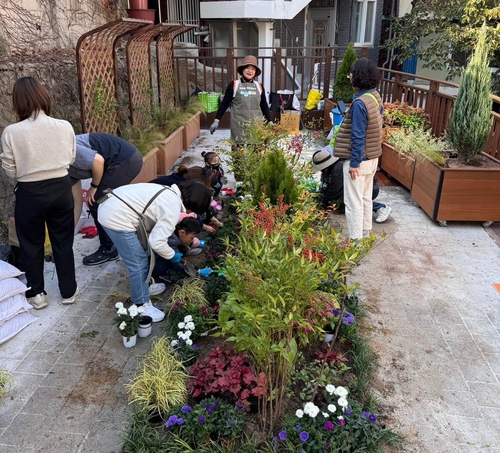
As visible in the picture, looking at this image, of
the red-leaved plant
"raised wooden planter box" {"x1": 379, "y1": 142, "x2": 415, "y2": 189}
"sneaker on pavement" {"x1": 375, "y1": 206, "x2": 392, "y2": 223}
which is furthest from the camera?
"raised wooden planter box" {"x1": 379, "y1": 142, "x2": 415, "y2": 189}

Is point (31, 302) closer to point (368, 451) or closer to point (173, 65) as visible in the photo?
point (368, 451)

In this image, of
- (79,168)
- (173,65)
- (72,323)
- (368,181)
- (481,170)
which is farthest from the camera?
(173,65)

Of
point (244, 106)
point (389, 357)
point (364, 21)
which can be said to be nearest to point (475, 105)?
point (244, 106)

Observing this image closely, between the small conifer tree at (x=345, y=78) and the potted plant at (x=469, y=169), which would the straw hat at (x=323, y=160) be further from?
the small conifer tree at (x=345, y=78)

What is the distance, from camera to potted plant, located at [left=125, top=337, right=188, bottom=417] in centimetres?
249

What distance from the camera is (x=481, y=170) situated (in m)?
4.96

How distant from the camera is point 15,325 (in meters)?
3.28

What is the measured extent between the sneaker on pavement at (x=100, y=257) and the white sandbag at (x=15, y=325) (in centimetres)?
87

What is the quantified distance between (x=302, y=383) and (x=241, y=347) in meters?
0.70

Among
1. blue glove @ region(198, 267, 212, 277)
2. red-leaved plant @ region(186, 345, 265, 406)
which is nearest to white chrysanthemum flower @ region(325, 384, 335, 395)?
red-leaved plant @ region(186, 345, 265, 406)

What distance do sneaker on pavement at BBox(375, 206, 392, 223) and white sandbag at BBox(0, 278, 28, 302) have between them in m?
3.60

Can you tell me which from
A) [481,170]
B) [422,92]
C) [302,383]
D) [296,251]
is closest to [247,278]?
[296,251]

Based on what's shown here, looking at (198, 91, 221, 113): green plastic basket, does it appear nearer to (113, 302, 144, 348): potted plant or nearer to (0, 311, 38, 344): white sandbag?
(0, 311, 38, 344): white sandbag

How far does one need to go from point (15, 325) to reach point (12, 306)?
137 millimetres
